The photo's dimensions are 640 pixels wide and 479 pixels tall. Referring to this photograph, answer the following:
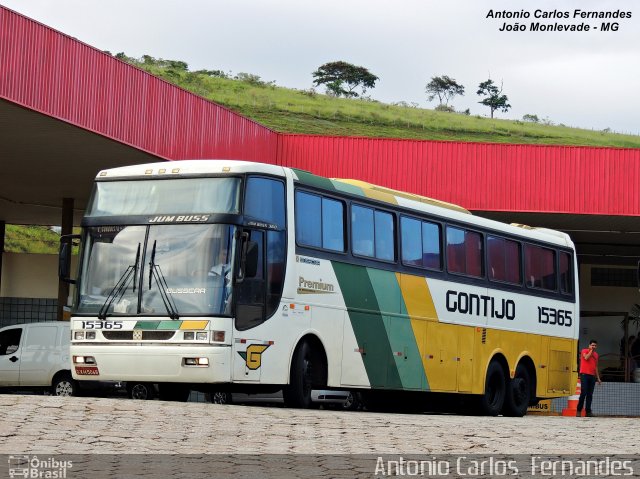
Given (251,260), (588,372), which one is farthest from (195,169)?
(588,372)

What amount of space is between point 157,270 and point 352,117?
8223 cm

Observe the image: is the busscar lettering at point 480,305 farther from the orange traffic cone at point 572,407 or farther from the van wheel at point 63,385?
the van wheel at point 63,385

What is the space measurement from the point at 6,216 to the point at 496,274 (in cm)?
2540

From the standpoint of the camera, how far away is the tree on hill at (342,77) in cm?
12156

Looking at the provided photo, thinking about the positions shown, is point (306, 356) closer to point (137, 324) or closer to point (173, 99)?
point (137, 324)

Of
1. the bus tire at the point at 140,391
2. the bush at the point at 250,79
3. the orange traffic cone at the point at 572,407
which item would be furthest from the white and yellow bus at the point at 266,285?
the bush at the point at 250,79

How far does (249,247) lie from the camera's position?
1593 centimetres

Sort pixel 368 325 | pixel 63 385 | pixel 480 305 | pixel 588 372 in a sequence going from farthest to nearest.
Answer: pixel 588 372 → pixel 63 385 → pixel 480 305 → pixel 368 325

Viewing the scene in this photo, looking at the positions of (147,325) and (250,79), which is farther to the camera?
(250,79)

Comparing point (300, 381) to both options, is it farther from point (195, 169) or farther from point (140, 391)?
point (140, 391)

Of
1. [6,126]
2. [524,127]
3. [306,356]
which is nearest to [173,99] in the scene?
[6,126]

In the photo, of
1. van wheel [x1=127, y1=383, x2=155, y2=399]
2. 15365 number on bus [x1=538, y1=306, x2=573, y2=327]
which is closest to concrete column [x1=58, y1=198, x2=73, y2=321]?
van wheel [x1=127, y1=383, x2=155, y2=399]

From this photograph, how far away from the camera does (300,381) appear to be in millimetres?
16688

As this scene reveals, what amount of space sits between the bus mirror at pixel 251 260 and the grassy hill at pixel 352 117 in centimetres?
6675
